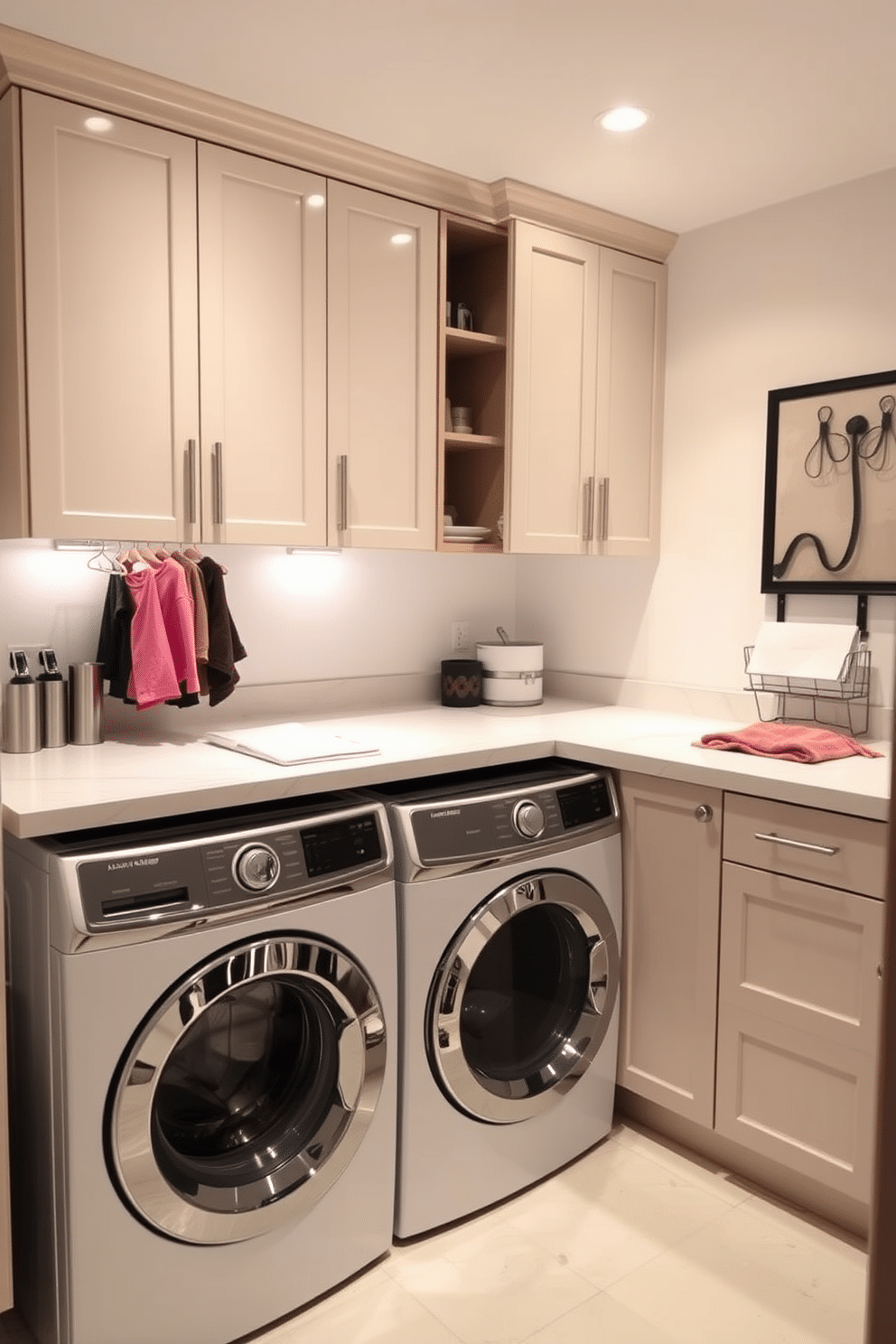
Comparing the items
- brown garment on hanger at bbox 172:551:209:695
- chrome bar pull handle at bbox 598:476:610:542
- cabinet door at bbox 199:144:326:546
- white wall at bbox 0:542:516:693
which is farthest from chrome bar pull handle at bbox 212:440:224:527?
chrome bar pull handle at bbox 598:476:610:542

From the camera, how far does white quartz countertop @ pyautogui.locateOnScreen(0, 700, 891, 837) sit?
182cm

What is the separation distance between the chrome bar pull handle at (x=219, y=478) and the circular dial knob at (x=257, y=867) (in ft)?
2.70

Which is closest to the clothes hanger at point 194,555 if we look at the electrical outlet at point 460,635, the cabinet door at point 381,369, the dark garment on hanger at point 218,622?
the dark garment on hanger at point 218,622

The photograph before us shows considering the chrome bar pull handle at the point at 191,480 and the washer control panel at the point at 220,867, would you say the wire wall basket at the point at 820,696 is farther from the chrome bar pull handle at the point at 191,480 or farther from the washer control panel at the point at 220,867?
the chrome bar pull handle at the point at 191,480

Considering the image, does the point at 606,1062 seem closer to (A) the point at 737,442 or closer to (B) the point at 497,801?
(B) the point at 497,801

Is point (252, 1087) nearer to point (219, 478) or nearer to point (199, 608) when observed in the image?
point (199, 608)

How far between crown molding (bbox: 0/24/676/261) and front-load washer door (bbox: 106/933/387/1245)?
1.72 m

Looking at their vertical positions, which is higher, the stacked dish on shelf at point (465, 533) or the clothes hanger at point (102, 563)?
the stacked dish on shelf at point (465, 533)

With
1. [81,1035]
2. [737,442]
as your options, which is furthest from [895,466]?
[81,1035]

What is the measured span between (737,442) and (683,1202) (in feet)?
6.52

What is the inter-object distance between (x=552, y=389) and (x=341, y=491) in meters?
0.73

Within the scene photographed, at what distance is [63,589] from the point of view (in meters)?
2.41

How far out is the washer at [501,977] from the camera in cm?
211

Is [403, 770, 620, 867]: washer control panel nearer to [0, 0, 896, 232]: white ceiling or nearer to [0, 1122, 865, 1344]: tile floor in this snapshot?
[0, 1122, 865, 1344]: tile floor
